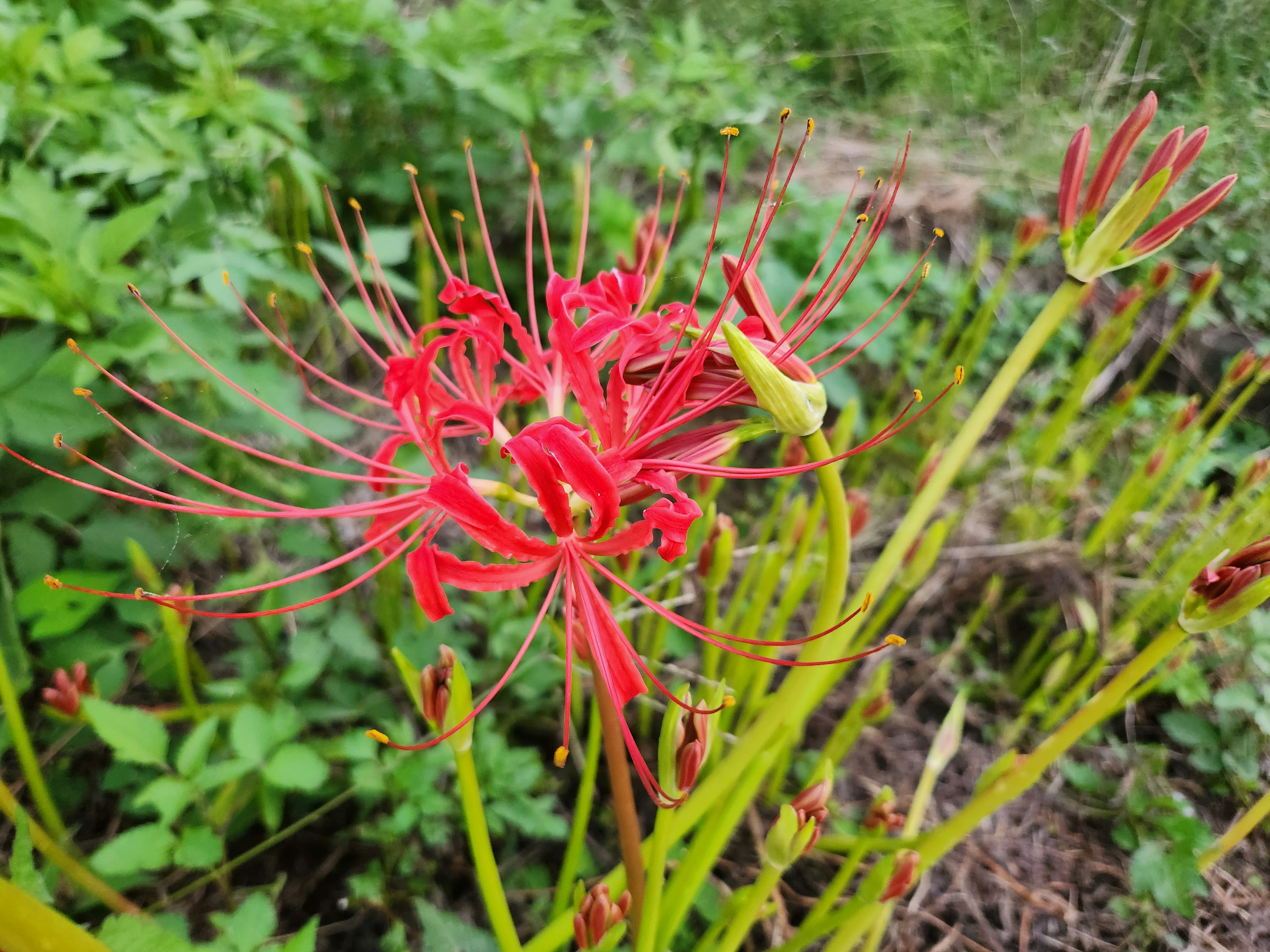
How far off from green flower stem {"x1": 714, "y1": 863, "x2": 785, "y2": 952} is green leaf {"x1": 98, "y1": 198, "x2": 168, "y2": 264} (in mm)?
1141

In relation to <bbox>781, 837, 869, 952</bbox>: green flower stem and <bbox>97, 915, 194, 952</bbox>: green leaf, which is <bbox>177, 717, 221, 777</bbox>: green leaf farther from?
<bbox>781, 837, 869, 952</bbox>: green flower stem

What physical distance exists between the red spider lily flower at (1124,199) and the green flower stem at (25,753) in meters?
1.34

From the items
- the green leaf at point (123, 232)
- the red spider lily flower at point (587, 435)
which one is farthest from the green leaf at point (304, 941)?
the green leaf at point (123, 232)

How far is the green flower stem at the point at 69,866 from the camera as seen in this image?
2.77ft

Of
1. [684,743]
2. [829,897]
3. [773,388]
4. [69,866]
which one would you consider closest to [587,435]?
[773,388]

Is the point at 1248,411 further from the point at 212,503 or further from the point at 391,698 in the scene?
the point at 212,503

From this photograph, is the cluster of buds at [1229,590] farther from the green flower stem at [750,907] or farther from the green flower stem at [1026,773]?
the green flower stem at [750,907]

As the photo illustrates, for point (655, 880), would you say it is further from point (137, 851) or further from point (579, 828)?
point (137, 851)

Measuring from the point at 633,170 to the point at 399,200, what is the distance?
2.75ft

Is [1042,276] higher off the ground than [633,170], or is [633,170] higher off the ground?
[633,170]

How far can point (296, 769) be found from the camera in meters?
0.91

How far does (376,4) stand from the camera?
1.58 meters

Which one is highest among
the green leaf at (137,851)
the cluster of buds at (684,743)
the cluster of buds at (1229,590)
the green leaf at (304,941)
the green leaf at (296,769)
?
the cluster of buds at (1229,590)

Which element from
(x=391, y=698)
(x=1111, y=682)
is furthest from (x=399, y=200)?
(x=1111, y=682)
